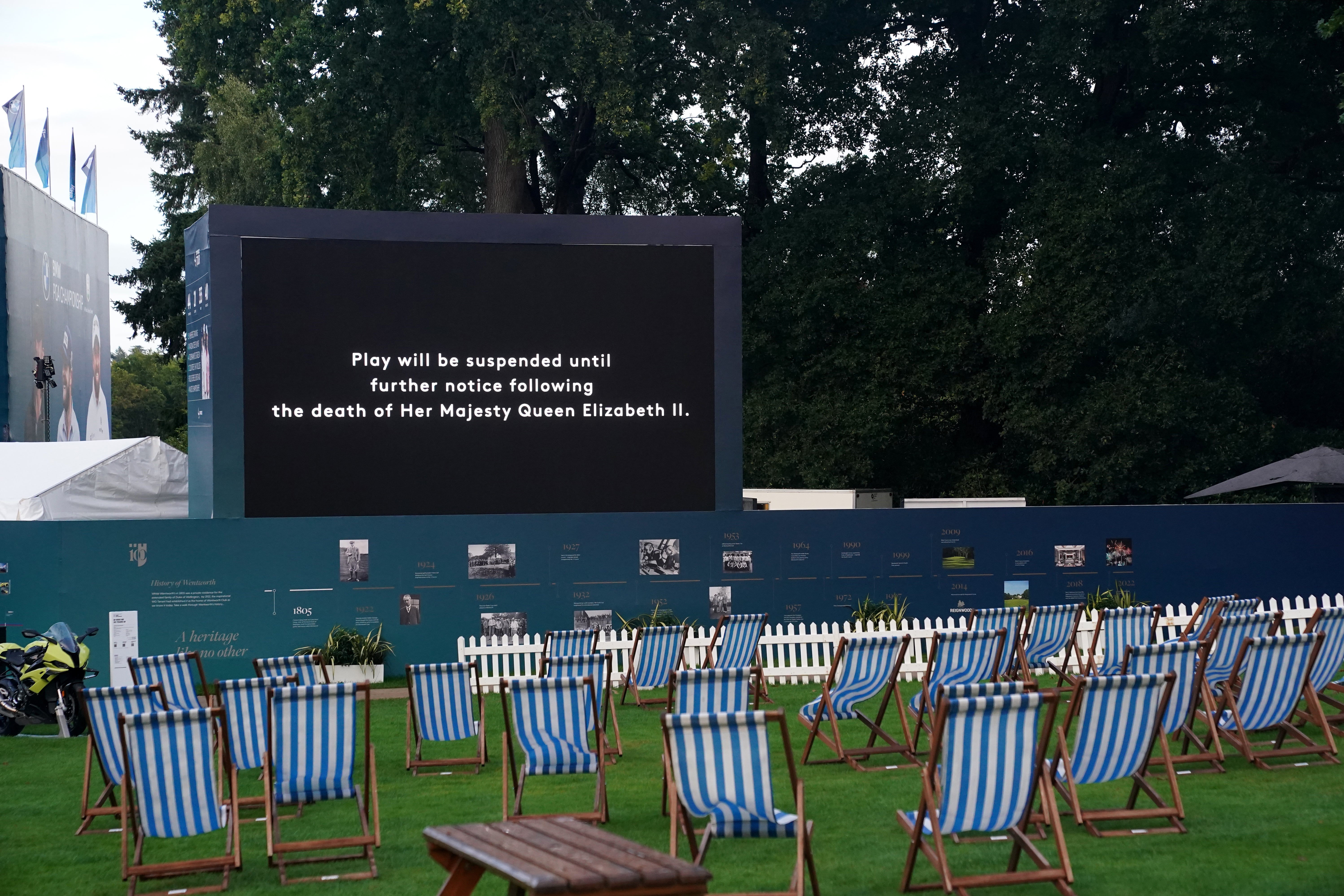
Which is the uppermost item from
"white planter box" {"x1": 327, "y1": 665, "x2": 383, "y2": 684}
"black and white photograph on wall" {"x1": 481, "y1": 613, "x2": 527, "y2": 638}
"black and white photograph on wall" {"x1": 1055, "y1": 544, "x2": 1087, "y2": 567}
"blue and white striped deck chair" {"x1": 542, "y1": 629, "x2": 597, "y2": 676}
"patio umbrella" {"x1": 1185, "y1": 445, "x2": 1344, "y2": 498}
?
"patio umbrella" {"x1": 1185, "y1": 445, "x2": 1344, "y2": 498}

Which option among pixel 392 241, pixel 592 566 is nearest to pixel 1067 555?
pixel 592 566

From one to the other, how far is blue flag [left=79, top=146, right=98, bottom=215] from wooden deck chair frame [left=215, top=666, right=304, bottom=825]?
1490 inches

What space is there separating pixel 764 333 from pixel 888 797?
19242 mm

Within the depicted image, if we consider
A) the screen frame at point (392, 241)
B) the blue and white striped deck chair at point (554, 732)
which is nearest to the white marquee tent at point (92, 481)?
the screen frame at point (392, 241)

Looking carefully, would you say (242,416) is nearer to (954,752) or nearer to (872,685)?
(872,685)

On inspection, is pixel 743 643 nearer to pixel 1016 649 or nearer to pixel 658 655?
pixel 658 655

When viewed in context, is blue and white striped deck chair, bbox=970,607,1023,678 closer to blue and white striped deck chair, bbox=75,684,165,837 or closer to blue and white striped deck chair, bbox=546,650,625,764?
blue and white striped deck chair, bbox=546,650,625,764

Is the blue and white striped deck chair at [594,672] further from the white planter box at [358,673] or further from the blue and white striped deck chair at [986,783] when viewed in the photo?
the white planter box at [358,673]

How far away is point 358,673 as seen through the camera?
1403cm

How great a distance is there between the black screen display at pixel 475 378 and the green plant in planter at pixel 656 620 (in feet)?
3.68

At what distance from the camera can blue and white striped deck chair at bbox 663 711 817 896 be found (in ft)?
19.9

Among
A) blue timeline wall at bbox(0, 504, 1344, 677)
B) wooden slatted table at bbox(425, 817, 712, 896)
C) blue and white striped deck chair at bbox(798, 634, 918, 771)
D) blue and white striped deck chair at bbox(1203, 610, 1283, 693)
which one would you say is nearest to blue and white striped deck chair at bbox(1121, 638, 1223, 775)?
blue and white striped deck chair at bbox(1203, 610, 1283, 693)

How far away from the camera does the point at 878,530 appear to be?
15.2 m

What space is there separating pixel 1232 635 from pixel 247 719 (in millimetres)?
6984
